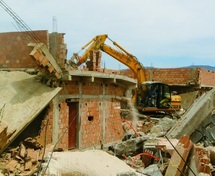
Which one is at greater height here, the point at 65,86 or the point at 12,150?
the point at 65,86

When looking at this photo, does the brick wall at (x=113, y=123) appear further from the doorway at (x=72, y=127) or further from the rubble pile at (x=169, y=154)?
the doorway at (x=72, y=127)

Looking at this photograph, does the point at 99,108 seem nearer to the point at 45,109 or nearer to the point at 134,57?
the point at 45,109

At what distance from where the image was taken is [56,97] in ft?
39.5

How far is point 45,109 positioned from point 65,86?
1421 millimetres

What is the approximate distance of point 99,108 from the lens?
15.1m

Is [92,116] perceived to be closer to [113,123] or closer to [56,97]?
[113,123]

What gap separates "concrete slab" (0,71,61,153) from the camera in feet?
32.7

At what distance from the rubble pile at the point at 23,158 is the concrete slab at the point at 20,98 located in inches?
15.9

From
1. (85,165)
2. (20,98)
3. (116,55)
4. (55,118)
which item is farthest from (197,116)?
(116,55)

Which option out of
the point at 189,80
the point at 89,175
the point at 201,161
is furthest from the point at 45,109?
the point at 189,80

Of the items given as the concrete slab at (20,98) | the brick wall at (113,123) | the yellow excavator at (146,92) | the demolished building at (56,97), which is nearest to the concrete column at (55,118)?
the demolished building at (56,97)

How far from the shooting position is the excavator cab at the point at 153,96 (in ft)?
82.6

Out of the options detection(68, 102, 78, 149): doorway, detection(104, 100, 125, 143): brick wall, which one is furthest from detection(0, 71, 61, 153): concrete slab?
detection(104, 100, 125, 143): brick wall

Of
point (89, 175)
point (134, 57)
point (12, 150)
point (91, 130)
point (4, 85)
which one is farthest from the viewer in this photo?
point (134, 57)
